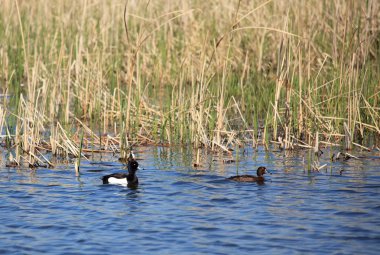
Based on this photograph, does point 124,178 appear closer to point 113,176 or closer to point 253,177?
point 113,176

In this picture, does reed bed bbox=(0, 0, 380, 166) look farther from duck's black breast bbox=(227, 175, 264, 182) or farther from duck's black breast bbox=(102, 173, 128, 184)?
duck's black breast bbox=(227, 175, 264, 182)

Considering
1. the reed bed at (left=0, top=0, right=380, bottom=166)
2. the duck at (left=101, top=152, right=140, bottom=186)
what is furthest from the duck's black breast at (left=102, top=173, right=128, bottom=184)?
the reed bed at (left=0, top=0, right=380, bottom=166)

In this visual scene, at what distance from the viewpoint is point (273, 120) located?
12.7 m

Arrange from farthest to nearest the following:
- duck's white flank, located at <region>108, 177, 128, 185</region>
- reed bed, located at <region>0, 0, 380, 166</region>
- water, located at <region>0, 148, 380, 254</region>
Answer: reed bed, located at <region>0, 0, 380, 166</region>, duck's white flank, located at <region>108, 177, 128, 185</region>, water, located at <region>0, 148, 380, 254</region>

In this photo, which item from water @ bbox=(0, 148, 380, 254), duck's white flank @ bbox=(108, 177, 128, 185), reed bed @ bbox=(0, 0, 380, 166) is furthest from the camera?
reed bed @ bbox=(0, 0, 380, 166)

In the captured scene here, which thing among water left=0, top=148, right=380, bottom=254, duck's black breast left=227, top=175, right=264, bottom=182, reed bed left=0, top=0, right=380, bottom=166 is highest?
reed bed left=0, top=0, right=380, bottom=166

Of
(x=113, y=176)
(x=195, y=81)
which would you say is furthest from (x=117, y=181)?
(x=195, y=81)

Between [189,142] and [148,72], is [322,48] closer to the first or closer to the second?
[148,72]

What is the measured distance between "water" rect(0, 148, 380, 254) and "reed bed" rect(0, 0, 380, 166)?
63cm

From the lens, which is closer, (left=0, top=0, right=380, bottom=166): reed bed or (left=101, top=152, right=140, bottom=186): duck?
(left=101, top=152, right=140, bottom=186): duck

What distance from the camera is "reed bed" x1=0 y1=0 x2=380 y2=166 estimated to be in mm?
11820

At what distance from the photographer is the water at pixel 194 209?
24.4 ft

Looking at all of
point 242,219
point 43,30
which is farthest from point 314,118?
point 43,30

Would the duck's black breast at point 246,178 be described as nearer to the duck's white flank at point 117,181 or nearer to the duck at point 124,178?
the duck at point 124,178
